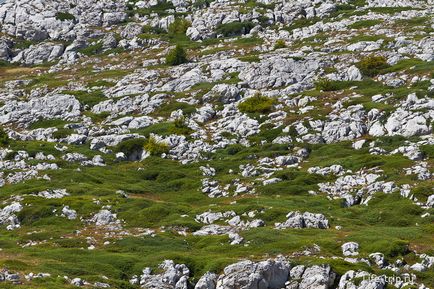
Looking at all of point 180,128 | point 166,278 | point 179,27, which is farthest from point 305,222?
point 179,27

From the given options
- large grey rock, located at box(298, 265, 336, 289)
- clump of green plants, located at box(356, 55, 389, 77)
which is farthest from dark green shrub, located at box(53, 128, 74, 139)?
large grey rock, located at box(298, 265, 336, 289)

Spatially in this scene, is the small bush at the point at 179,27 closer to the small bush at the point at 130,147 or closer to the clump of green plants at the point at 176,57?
the clump of green plants at the point at 176,57

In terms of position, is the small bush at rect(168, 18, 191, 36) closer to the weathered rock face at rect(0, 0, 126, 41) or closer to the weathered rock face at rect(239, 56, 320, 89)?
the weathered rock face at rect(0, 0, 126, 41)

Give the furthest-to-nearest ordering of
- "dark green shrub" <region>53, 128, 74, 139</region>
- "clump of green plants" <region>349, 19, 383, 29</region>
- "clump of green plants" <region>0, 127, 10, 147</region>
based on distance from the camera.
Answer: "clump of green plants" <region>349, 19, 383, 29</region>
"dark green shrub" <region>53, 128, 74, 139</region>
"clump of green plants" <region>0, 127, 10, 147</region>

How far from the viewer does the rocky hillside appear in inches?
1967

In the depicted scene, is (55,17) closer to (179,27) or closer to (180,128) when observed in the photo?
(179,27)

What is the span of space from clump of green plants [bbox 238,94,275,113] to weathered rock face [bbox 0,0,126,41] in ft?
254

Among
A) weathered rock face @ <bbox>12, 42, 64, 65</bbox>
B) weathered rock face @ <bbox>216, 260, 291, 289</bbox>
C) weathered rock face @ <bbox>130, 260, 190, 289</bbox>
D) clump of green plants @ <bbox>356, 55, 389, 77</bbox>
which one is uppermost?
weathered rock face @ <bbox>216, 260, 291, 289</bbox>

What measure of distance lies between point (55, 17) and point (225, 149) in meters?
98.3

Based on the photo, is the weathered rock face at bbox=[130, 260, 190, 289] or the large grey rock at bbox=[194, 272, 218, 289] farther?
the weathered rock face at bbox=[130, 260, 190, 289]

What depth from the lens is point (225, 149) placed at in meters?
91.0

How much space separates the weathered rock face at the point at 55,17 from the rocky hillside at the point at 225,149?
1.27 meters

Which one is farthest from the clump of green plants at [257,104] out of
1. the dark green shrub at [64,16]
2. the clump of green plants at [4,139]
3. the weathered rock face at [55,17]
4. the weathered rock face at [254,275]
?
the dark green shrub at [64,16]

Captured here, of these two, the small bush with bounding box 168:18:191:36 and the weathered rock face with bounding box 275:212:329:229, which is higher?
the weathered rock face with bounding box 275:212:329:229
